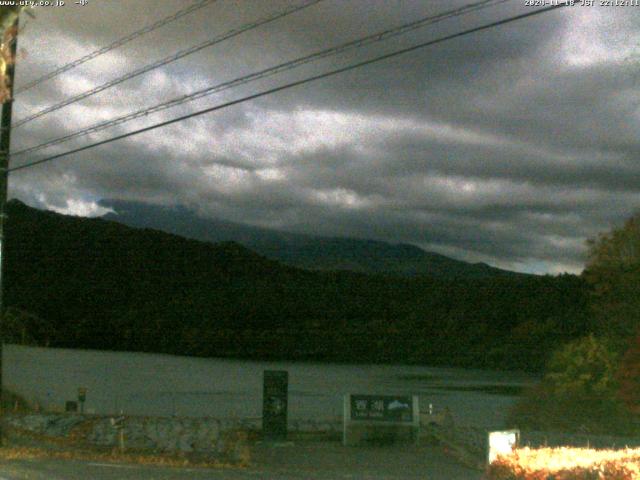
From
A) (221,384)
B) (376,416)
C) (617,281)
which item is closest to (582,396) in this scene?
(376,416)

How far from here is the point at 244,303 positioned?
84625 millimetres

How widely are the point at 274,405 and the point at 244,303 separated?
59.6 meters

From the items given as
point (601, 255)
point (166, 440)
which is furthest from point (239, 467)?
point (601, 255)

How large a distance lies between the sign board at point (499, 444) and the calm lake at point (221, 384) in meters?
26.9

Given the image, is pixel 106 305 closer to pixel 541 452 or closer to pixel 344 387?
pixel 344 387

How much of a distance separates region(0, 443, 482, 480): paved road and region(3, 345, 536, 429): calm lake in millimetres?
14489

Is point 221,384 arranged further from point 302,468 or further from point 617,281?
point 302,468

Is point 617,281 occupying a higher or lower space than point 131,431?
higher

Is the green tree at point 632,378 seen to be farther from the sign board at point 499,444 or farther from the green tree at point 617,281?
the green tree at point 617,281

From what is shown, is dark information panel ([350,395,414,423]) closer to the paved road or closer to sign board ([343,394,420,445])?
sign board ([343,394,420,445])

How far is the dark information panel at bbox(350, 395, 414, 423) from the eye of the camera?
86.3ft

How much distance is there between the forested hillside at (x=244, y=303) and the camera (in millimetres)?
64688

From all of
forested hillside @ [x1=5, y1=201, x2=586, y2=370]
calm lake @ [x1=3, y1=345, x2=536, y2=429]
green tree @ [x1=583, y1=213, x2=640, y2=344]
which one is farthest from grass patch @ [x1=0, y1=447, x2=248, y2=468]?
forested hillside @ [x1=5, y1=201, x2=586, y2=370]

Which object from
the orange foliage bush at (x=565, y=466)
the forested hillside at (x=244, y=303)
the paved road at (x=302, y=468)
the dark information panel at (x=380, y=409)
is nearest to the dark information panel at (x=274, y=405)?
the paved road at (x=302, y=468)
